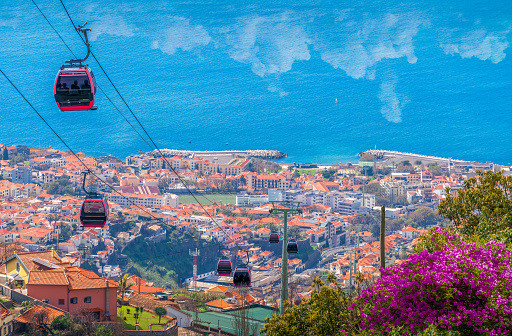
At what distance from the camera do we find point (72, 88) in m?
4.62

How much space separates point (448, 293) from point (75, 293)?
382 inches

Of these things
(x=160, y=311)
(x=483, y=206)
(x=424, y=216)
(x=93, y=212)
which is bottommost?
(x=160, y=311)

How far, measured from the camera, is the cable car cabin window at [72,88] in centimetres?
460

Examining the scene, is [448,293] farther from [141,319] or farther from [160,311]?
[160,311]

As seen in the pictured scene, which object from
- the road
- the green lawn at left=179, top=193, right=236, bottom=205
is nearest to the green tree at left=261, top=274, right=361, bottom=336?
the road

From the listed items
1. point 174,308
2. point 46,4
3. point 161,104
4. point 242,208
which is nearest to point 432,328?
point 174,308

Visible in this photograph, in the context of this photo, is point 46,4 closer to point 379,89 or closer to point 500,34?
point 379,89

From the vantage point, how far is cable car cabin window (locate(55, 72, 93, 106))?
15.1ft

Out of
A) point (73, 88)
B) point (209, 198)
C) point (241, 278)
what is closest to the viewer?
point (73, 88)

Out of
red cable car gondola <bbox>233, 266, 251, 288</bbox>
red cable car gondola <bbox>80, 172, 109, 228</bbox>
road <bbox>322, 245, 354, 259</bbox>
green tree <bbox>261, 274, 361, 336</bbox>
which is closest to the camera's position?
green tree <bbox>261, 274, 361, 336</bbox>

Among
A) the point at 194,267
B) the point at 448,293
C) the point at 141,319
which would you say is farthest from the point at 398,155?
A: the point at 448,293

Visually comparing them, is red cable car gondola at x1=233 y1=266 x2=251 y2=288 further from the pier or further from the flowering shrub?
the pier

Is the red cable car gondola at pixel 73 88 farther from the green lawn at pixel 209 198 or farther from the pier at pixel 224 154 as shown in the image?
the pier at pixel 224 154

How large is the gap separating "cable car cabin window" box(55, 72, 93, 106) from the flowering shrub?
2.70 metres
